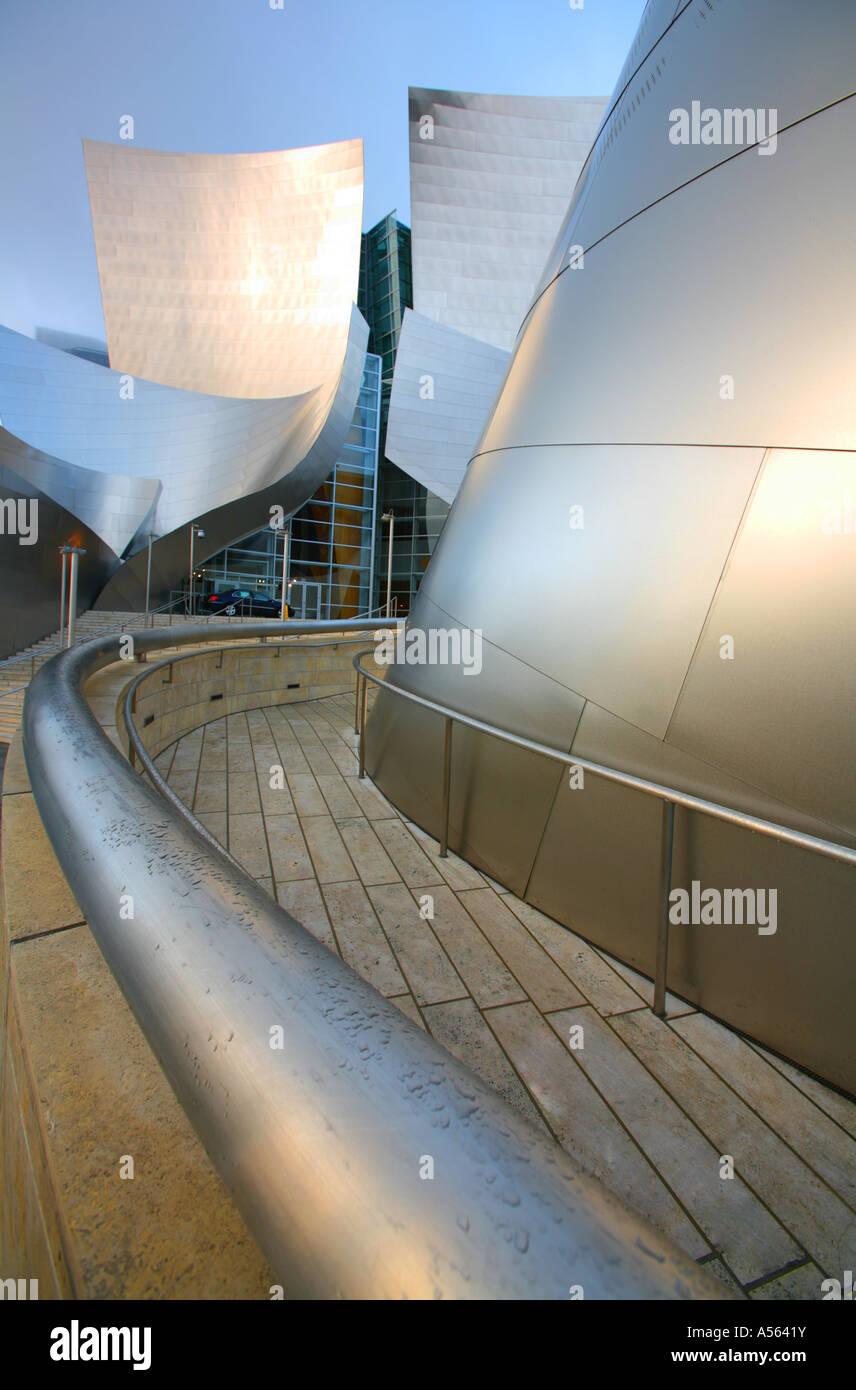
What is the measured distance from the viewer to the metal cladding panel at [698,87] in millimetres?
2719

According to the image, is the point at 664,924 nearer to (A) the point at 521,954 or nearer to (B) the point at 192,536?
(A) the point at 521,954

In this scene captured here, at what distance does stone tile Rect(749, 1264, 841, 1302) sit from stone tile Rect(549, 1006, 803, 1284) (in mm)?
27

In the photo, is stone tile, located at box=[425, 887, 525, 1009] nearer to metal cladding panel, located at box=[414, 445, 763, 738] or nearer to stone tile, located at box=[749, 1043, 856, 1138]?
stone tile, located at box=[749, 1043, 856, 1138]

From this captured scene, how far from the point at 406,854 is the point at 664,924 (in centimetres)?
180

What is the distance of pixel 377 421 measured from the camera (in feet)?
95.4

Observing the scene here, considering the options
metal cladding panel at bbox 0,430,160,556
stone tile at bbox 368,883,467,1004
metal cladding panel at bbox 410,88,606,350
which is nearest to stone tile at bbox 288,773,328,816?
stone tile at bbox 368,883,467,1004

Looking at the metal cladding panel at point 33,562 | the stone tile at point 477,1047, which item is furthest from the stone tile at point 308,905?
the metal cladding panel at point 33,562

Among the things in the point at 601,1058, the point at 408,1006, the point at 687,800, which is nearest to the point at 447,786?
the point at 408,1006

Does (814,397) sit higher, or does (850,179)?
(850,179)

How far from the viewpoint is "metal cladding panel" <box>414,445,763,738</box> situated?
2682 millimetres

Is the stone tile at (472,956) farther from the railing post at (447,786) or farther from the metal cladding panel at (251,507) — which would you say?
the metal cladding panel at (251,507)

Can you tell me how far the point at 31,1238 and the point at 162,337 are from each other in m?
35.3

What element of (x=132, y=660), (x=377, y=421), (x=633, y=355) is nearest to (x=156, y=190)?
(x=377, y=421)

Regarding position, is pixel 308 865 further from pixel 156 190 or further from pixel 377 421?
pixel 156 190
